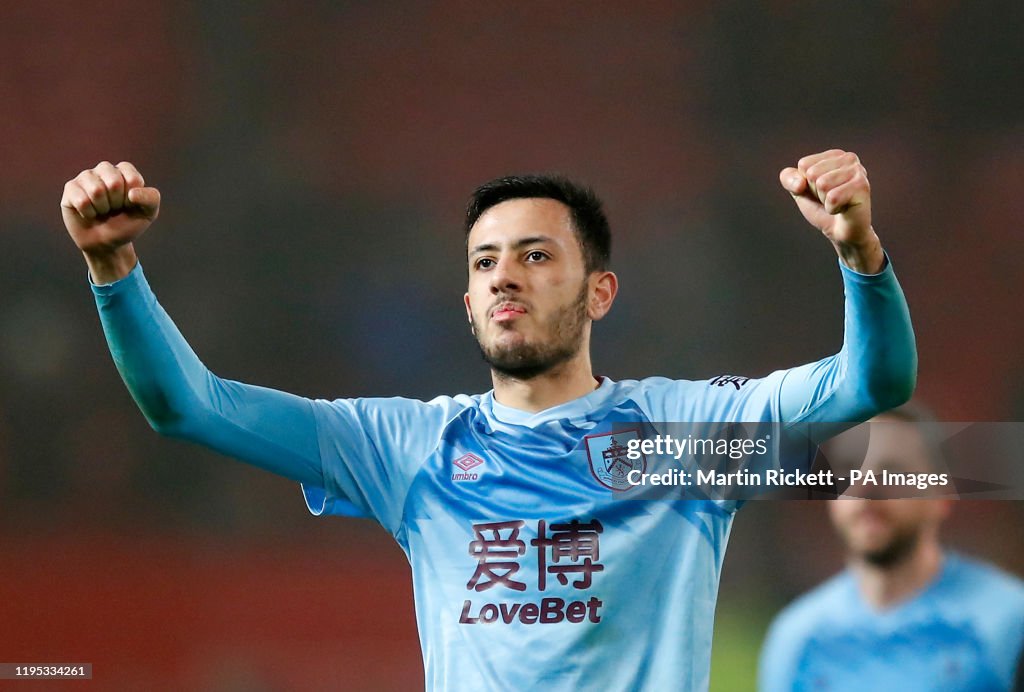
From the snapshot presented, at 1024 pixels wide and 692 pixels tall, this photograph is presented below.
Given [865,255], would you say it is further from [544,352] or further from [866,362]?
[544,352]

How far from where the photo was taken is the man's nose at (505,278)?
5.91ft

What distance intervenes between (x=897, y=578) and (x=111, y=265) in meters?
1.52

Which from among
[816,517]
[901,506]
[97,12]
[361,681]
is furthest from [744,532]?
[97,12]

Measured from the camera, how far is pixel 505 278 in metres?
1.81

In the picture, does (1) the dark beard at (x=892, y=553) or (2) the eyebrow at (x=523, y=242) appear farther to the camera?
(1) the dark beard at (x=892, y=553)

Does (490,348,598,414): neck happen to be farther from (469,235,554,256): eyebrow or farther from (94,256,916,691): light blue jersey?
(469,235,554,256): eyebrow

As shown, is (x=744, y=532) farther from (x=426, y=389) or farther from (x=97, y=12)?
(x=97, y=12)

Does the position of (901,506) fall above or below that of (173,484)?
below

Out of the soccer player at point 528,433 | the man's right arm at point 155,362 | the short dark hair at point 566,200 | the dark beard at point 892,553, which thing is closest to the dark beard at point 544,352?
the soccer player at point 528,433

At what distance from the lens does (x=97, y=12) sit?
294 cm

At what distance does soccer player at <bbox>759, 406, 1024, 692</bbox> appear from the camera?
2.07 metres

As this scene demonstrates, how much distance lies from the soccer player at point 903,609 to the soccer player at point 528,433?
0.53m

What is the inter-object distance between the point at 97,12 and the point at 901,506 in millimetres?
2318

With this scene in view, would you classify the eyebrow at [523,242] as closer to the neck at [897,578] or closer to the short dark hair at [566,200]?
the short dark hair at [566,200]
